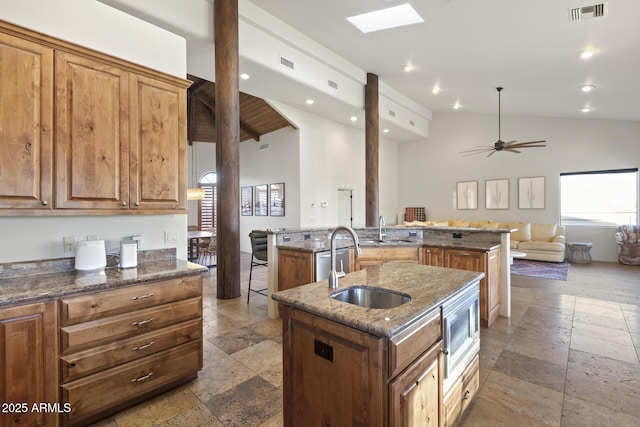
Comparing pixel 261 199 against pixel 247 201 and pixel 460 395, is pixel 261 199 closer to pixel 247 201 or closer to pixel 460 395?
pixel 247 201

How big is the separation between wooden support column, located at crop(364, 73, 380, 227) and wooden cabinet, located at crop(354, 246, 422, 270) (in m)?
2.80

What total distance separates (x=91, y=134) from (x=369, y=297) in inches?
84.4

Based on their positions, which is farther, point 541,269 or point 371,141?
point 371,141

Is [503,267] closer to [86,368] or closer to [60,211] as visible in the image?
[86,368]

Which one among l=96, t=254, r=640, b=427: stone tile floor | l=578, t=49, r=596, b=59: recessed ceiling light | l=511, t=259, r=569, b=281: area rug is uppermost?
l=578, t=49, r=596, b=59: recessed ceiling light

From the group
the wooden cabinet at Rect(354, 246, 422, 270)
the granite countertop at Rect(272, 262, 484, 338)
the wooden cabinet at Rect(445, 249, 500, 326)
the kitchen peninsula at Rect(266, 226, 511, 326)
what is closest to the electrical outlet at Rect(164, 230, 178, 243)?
the kitchen peninsula at Rect(266, 226, 511, 326)

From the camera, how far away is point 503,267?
3678 millimetres

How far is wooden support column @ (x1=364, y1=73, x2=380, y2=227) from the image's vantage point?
6664 mm

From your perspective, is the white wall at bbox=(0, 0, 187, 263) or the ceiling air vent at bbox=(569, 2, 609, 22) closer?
the white wall at bbox=(0, 0, 187, 263)

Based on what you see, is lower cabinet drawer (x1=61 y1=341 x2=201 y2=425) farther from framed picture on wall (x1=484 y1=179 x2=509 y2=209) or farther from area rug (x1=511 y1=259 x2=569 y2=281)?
framed picture on wall (x1=484 y1=179 x2=509 y2=209)

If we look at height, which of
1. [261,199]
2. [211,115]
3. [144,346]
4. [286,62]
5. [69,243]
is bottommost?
[144,346]

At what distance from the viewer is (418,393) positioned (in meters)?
1.31

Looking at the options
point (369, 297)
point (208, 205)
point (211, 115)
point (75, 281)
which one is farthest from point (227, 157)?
point (208, 205)

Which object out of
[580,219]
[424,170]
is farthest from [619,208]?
[424,170]
